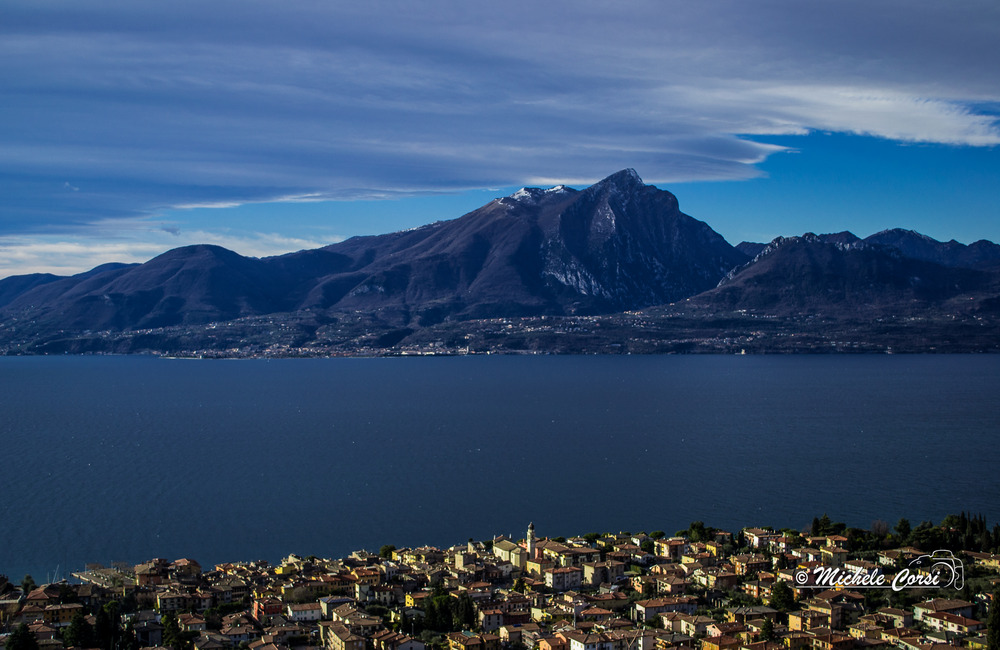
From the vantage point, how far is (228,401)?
380ft

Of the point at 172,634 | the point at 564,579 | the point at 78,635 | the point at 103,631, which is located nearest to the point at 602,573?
the point at 564,579

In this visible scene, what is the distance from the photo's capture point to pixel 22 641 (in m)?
28.6

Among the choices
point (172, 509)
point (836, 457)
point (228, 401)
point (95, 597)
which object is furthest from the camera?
point (228, 401)

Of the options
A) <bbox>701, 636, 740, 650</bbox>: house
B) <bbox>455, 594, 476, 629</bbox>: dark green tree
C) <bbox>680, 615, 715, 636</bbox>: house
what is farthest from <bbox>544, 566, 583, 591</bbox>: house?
<bbox>701, 636, 740, 650</bbox>: house

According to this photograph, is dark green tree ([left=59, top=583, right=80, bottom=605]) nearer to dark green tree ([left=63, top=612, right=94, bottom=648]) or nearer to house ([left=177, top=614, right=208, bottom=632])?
dark green tree ([left=63, top=612, right=94, bottom=648])

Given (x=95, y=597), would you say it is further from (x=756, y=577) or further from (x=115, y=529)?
(x=756, y=577)

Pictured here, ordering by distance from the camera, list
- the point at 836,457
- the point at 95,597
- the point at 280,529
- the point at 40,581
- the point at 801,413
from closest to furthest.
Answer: the point at 95,597, the point at 40,581, the point at 280,529, the point at 836,457, the point at 801,413

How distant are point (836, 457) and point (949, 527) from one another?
85.4 ft

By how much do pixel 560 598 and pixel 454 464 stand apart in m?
32.6

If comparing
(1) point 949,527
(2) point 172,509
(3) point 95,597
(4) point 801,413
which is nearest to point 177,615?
(3) point 95,597

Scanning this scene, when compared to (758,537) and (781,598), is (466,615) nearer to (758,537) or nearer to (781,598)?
(781,598)

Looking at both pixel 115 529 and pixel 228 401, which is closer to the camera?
pixel 115 529

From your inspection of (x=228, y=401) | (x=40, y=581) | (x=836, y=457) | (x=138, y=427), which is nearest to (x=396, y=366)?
(x=228, y=401)

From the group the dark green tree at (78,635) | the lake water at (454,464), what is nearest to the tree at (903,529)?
the lake water at (454,464)
